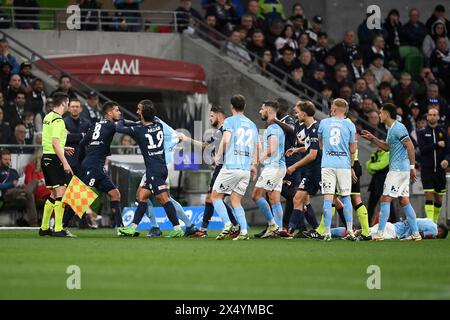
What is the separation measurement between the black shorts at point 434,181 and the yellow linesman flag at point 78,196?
21.5 feet

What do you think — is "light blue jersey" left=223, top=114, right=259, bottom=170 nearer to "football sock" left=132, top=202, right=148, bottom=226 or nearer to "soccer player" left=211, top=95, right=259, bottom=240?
"soccer player" left=211, top=95, right=259, bottom=240

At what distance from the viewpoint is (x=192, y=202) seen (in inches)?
1033

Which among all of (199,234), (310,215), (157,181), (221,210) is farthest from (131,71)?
(221,210)

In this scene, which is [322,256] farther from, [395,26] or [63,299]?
[395,26]

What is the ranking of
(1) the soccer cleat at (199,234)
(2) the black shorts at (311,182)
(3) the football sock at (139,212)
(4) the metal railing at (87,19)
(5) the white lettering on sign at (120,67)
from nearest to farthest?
(3) the football sock at (139,212), (2) the black shorts at (311,182), (1) the soccer cleat at (199,234), (5) the white lettering on sign at (120,67), (4) the metal railing at (87,19)

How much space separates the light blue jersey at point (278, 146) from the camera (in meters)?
19.2

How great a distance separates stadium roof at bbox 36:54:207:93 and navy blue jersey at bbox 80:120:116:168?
8.87 m

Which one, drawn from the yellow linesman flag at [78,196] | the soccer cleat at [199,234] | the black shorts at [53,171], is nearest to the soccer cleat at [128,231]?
the yellow linesman flag at [78,196]

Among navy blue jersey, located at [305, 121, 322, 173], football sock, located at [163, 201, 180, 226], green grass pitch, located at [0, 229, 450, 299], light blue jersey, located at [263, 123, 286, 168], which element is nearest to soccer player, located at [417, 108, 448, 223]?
navy blue jersey, located at [305, 121, 322, 173]

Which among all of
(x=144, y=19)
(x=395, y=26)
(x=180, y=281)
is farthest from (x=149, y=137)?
(x=395, y=26)

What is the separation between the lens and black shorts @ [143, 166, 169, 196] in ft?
62.0

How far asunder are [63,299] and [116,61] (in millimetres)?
18846

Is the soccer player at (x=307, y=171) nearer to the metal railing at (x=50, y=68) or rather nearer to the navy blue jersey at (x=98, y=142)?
the navy blue jersey at (x=98, y=142)

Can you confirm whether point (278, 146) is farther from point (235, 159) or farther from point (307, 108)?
point (235, 159)
